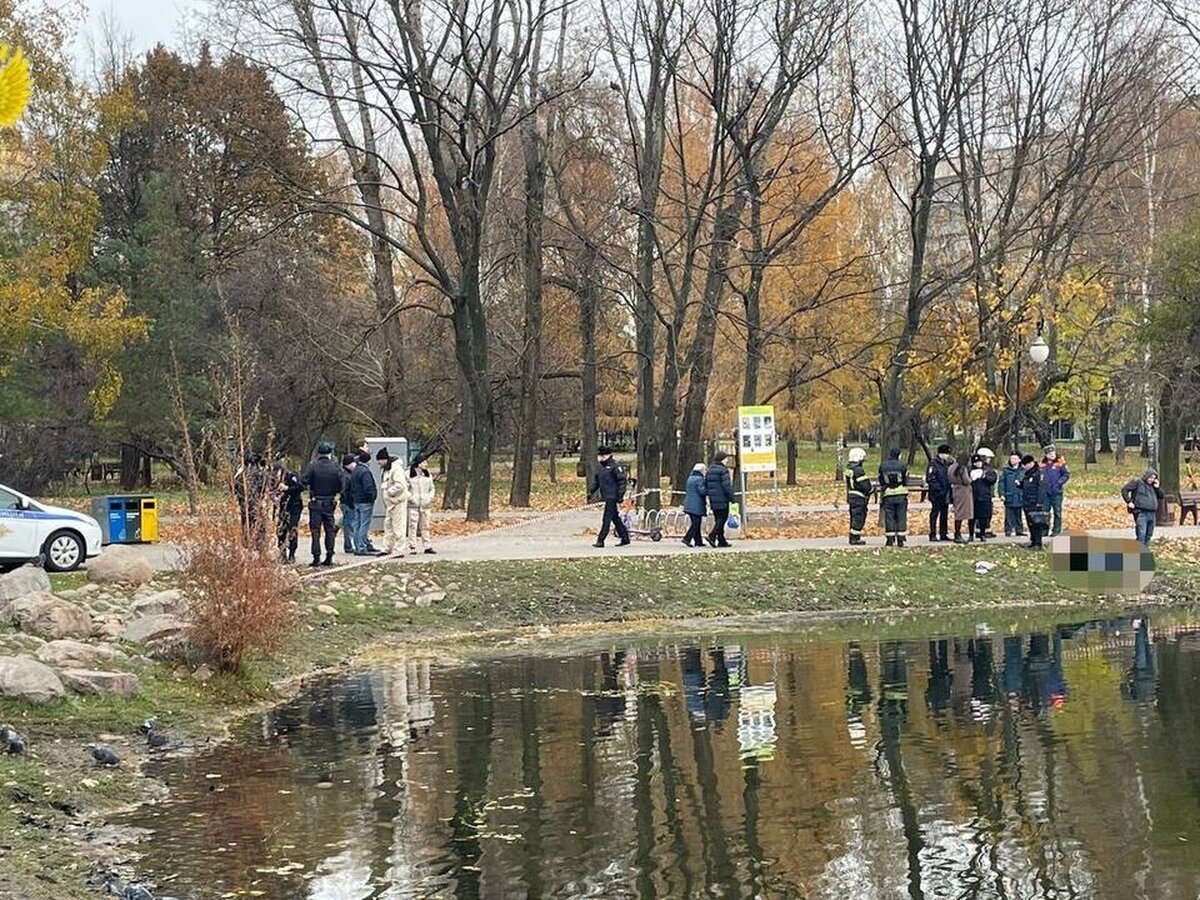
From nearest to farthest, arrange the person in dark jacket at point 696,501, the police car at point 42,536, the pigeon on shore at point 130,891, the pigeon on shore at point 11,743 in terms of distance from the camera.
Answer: the pigeon on shore at point 130,891 → the pigeon on shore at point 11,743 → the police car at point 42,536 → the person in dark jacket at point 696,501

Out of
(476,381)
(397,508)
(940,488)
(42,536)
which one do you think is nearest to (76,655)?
(42,536)

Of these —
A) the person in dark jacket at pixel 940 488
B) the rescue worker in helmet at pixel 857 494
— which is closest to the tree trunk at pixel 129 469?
the rescue worker in helmet at pixel 857 494

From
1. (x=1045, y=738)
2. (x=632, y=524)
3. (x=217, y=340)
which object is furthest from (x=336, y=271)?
(x=1045, y=738)

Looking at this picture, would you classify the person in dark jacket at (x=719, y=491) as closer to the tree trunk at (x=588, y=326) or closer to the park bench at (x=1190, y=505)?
the tree trunk at (x=588, y=326)

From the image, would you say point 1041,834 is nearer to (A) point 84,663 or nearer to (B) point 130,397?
(A) point 84,663

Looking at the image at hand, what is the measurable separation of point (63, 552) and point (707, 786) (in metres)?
15.0

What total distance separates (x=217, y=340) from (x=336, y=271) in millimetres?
6568

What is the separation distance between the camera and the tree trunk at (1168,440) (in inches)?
1455

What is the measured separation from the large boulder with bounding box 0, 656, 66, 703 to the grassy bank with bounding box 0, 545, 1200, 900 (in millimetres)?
114

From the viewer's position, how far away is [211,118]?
42.2 metres

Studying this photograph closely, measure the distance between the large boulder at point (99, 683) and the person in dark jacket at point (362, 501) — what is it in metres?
10.4

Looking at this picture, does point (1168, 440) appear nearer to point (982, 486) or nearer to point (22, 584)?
point (982, 486)

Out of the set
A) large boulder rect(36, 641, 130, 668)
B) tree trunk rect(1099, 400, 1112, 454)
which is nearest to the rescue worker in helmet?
large boulder rect(36, 641, 130, 668)

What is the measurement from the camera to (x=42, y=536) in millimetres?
22609
